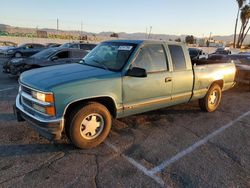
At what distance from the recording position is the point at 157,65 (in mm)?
4547

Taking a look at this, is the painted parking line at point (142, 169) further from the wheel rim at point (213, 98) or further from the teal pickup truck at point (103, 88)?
the wheel rim at point (213, 98)

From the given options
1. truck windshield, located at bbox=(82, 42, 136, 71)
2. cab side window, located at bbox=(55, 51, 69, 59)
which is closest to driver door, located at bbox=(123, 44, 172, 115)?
truck windshield, located at bbox=(82, 42, 136, 71)

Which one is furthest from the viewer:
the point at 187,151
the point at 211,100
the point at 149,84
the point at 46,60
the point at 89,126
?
the point at 46,60

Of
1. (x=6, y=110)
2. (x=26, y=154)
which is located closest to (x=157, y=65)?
(x=26, y=154)

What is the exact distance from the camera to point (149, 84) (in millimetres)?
4355

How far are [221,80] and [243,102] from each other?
1885 mm

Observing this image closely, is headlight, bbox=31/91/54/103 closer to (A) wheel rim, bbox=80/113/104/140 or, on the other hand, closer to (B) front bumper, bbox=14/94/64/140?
(B) front bumper, bbox=14/94/64/140

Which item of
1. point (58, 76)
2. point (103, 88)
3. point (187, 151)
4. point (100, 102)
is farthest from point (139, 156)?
point (58, 76)

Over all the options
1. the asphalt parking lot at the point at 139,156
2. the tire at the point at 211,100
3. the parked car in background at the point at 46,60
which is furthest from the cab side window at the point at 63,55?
the tire at the point at 211,100

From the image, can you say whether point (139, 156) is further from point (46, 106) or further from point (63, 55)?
point (63, 55)

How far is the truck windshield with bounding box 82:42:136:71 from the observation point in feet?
13.8

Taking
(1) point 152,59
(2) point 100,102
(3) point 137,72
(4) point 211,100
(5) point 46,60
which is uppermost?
(1) point 152,59

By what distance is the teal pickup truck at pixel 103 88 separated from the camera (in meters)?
3.45

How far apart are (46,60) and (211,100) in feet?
20.0
